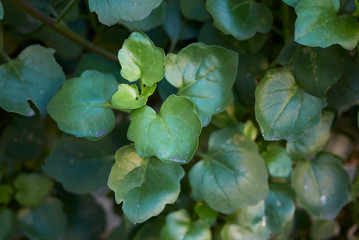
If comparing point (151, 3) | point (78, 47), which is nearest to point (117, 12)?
point (151, 3)

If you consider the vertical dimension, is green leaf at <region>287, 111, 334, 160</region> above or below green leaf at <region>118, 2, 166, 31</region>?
below

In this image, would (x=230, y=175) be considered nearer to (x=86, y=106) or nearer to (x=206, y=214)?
(x=206, y=214)

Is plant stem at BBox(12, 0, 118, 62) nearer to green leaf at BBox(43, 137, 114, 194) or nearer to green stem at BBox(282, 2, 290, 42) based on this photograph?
green leaf at BBox(43, 137, 114, 194)

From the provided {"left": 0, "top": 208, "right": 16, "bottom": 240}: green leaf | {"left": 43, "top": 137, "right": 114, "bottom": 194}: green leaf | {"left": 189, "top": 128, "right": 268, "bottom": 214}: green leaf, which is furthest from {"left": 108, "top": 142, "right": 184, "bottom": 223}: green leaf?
{"left": 0, "top": 208, "right": 16, "bottom": 240}: green leaf

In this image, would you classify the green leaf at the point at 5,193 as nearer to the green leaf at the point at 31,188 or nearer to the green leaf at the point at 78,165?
the green leaf at the point at 31,188

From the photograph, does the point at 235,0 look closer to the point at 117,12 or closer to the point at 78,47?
the point at 117,12

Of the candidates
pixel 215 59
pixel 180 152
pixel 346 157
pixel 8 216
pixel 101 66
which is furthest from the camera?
pixel 346 157

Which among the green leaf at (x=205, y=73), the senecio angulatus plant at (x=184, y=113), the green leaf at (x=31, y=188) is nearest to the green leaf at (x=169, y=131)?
the senecio angulatus plant at (x=184, y=113)
